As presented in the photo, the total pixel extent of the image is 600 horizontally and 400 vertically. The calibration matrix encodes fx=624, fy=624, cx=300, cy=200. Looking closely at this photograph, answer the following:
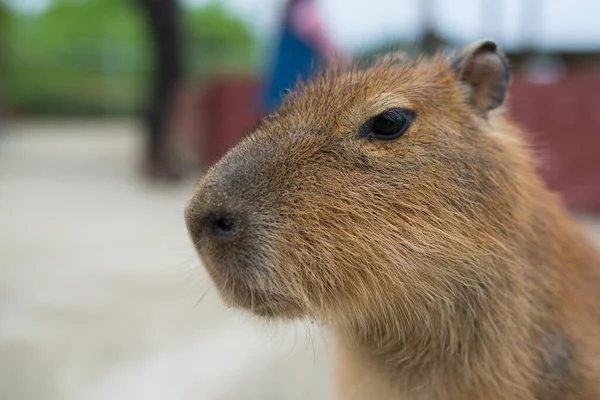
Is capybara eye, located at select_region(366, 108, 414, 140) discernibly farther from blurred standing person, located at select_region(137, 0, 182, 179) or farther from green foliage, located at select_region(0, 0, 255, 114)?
green foliage, located at select_region(0, 0, 255, 114)

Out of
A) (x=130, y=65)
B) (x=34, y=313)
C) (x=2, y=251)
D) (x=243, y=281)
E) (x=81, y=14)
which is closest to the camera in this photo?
(x=243, y=281)

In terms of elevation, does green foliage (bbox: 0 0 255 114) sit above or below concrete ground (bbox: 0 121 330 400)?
above

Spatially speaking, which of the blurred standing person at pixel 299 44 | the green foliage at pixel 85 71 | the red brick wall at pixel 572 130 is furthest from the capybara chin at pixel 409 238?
the green foliage at pixel 85 71

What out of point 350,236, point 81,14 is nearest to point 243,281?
point 350,236

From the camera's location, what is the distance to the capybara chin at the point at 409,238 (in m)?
1.47

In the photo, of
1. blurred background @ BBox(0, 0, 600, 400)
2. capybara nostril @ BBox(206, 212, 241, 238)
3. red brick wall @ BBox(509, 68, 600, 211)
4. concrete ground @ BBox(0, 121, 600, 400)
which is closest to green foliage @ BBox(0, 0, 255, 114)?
blurred background @ BBox(0, 0, 600, 400)

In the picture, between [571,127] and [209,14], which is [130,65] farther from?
[209,14]

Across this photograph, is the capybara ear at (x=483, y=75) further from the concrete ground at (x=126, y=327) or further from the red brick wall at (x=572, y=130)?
the red brick wall at (x=572, y=130)

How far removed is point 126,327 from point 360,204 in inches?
93.0

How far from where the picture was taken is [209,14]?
2163 inches

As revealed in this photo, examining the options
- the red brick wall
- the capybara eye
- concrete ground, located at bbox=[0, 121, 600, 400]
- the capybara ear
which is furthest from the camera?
the red brick wall

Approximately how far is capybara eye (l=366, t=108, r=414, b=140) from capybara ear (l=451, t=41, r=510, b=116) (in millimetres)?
321

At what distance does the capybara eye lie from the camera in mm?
1637

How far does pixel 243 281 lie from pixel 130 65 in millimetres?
28247
